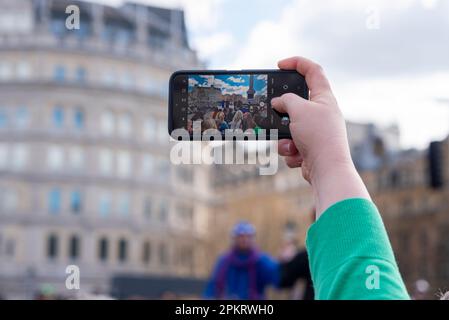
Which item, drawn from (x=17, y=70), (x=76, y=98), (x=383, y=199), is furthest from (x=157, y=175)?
(x=383, y=199)

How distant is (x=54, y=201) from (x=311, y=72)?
71.5 m

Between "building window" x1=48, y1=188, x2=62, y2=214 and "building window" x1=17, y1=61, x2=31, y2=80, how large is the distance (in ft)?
32.6

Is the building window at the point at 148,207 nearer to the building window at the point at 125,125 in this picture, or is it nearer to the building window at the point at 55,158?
the building window at the point at 125,125

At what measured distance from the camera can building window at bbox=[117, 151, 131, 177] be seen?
7506 cm

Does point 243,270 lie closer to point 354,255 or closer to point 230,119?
point 230,119

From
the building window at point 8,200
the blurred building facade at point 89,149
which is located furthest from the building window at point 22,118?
the building window at point 8,200

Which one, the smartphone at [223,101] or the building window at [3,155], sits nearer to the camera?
the smartphone at [223,101]

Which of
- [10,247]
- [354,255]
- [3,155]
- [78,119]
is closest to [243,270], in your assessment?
[354,255]

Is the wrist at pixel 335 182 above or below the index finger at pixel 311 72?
below

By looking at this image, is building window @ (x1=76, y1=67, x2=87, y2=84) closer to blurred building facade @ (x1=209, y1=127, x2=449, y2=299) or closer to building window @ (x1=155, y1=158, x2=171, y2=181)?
→ building window @ (x1=155, y1=158, x2=171, y2=181)

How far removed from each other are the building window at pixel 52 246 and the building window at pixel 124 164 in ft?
27.2

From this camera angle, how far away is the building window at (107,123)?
246ft

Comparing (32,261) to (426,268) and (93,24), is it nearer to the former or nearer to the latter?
(93,24)

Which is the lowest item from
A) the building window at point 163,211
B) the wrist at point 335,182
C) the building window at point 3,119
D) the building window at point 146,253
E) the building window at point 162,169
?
the wrist at point 335,182
